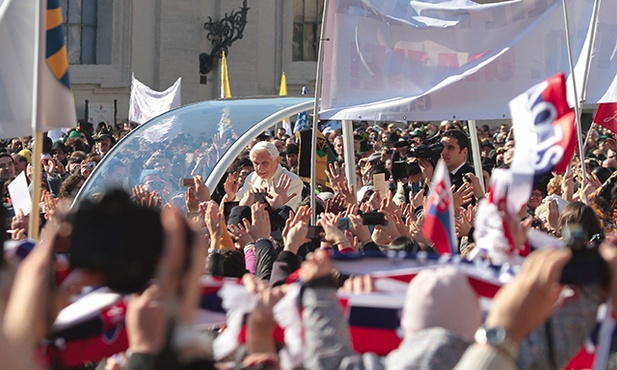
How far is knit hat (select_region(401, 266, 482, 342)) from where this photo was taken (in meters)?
3.12

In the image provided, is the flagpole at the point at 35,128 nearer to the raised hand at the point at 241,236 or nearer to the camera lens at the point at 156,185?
the raised hand at the point at 241,236

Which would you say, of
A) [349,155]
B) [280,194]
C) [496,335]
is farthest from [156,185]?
[496,335]

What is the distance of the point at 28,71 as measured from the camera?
673 centimetres

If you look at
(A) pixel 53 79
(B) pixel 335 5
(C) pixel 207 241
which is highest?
(B) pixel 335 5

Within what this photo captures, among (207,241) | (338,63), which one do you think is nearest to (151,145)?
(338,63)

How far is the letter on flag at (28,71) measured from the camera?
5871 millimetres

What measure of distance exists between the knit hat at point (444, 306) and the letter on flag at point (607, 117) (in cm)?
810

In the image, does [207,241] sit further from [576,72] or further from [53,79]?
[576,72]

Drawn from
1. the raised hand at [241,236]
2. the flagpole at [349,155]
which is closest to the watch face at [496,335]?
the raised hand at [241,236]

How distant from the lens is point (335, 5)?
8.48 m

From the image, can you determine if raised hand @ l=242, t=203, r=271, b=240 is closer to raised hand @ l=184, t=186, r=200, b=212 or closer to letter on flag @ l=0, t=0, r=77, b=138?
letter on flag @ l=0, t=0, r=77, b=138

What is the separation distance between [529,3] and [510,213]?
483cm

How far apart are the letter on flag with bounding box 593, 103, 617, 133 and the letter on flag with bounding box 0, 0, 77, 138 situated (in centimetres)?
563

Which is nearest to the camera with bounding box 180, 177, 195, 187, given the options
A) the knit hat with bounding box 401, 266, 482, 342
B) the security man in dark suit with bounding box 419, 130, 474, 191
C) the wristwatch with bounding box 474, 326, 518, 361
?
the security man in dark suit with bounding box 419, 130, 474, 191
